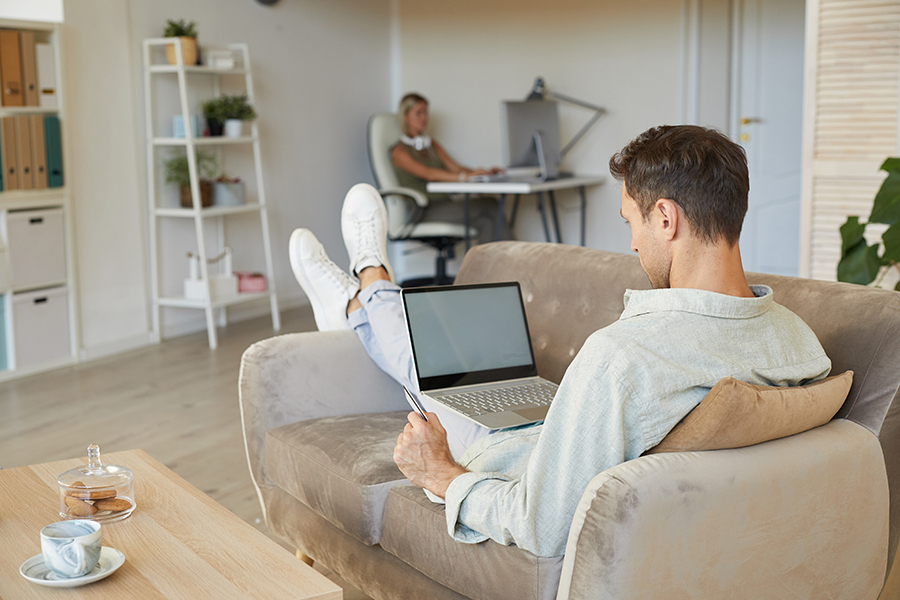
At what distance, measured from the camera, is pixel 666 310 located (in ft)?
3.92

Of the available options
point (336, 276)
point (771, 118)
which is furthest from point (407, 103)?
point (336, 276)

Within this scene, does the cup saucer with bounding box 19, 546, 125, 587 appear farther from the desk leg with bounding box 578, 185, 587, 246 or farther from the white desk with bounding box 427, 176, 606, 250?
the desk leg with bounding box 578, 185, 587, 246

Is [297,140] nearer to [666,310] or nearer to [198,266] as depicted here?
[198,266]

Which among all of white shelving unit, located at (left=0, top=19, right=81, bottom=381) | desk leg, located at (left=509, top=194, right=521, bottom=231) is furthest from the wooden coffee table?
desk leg, located at (left=509, top=194, right=521, bottom=231)

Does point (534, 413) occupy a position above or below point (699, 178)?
below

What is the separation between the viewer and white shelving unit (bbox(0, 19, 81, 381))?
12.0ft

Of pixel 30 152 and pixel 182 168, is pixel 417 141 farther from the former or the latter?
pixel 30 152

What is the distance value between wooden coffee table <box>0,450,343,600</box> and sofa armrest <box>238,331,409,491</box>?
394mm

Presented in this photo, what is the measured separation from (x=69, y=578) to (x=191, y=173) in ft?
11.0

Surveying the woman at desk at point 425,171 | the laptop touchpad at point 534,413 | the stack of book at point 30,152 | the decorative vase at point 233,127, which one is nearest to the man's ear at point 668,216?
the laptop touchpad at point 534,413

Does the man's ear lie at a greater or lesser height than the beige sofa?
greater

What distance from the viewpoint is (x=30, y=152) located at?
3703mm

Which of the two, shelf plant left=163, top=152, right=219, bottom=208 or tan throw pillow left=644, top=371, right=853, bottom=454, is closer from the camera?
tan throw pillow left=644, top=371, right=853, bottom=454

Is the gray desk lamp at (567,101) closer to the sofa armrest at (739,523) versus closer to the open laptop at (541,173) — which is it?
the open laptop at (541,173)
